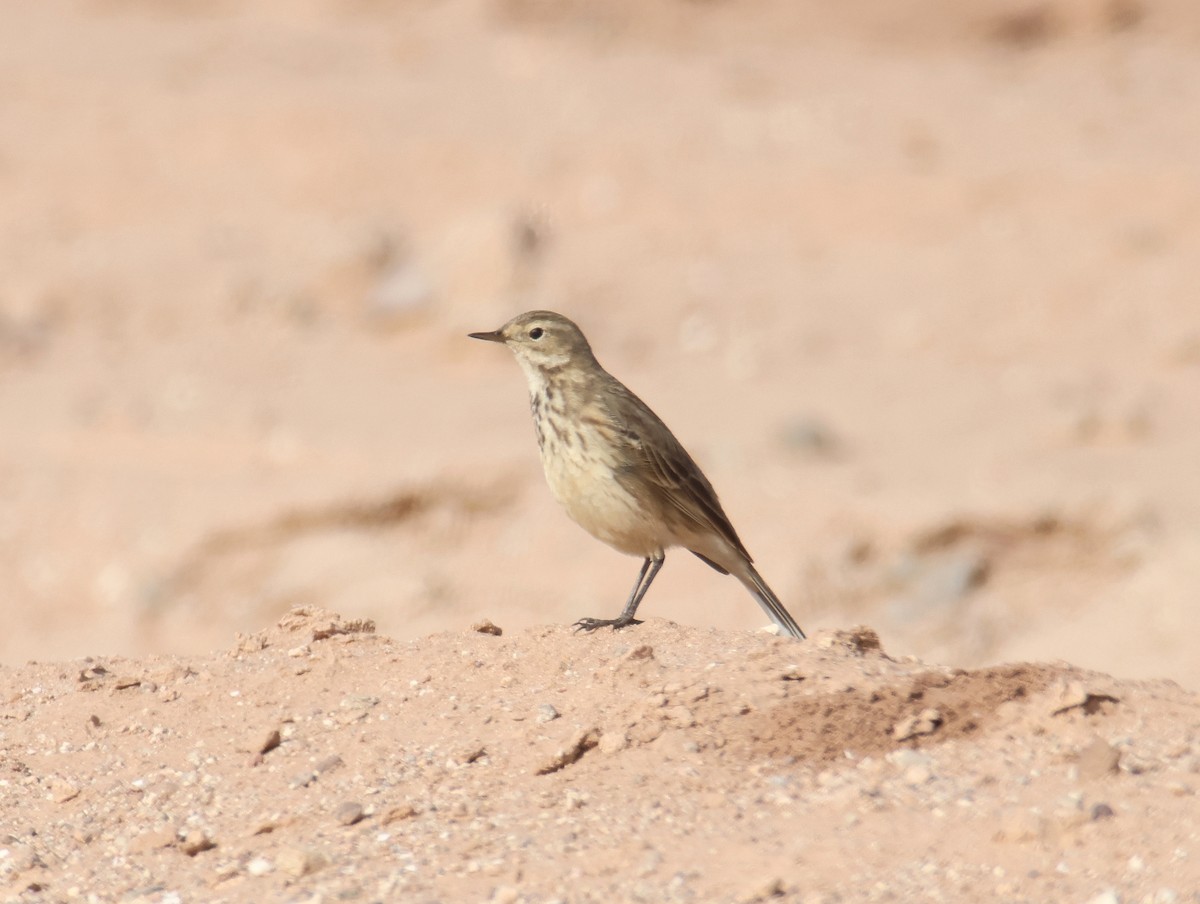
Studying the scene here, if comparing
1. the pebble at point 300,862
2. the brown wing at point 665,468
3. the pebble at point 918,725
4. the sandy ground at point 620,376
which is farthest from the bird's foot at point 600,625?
the pebble at point 300,862

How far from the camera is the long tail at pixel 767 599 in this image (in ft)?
24.0

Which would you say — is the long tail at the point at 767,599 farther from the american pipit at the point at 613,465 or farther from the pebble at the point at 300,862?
the pebble at the point at 300,862

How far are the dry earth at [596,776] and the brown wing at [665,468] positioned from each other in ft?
3.59

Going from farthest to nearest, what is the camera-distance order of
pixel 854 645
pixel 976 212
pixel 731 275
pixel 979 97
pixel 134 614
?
pixel 979 97 < pixel 976 212 < pixel 731 275 < pixel 134 614 < pixel 854 645

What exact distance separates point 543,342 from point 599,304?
30.3 feet

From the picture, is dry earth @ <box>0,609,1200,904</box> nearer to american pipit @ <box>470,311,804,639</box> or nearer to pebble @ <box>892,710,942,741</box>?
pebble @ <box>892,710,942,741</box>

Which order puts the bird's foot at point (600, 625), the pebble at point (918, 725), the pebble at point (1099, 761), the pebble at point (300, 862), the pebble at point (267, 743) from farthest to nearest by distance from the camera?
1. the bird's foot at point (600, 625)
2. the pebble at point (267, 743)
3. the pebble at point (918, 725)
4. the pebble at point (1099, 761)
5. the pebble at point (300, 862)

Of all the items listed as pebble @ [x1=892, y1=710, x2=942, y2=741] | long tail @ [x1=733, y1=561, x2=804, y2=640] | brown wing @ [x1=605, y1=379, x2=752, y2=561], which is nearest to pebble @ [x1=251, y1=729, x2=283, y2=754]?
pebble @ [x1=892, y1=710, x2=942, y2=741]

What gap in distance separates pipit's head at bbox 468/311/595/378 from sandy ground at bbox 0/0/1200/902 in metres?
1.28

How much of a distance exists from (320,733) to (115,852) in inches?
31.1

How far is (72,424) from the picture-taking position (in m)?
14.3

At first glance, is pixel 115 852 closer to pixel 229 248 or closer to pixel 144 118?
pixel 229 248

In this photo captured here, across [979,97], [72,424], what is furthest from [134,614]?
[979,97]

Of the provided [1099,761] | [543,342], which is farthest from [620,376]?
[1099,761]
